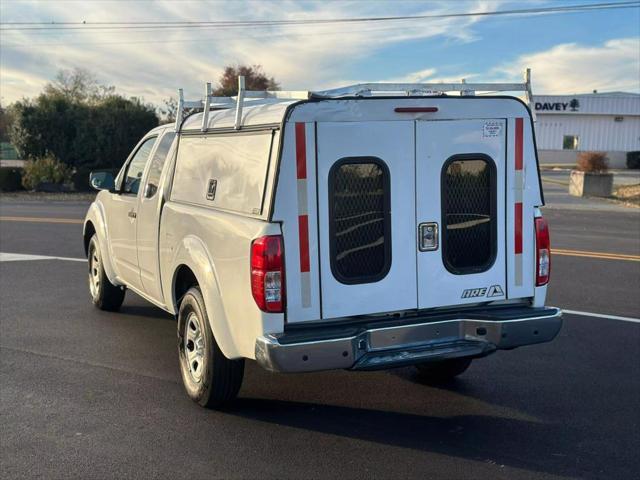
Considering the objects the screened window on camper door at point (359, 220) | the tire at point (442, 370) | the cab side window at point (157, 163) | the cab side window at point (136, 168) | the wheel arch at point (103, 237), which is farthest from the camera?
the wheel arch at point (103, 237)

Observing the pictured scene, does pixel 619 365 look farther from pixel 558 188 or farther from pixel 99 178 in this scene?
pixel 558 188

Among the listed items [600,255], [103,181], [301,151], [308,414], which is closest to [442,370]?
[308,414]

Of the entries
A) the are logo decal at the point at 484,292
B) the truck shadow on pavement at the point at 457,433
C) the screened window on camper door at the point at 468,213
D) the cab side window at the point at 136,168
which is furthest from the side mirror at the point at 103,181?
the are logo decal at the point at 484,292

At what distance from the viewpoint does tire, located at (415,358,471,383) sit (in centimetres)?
534

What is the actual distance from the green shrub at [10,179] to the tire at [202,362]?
2798 cm

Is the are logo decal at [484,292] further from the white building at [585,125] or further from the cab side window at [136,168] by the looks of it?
the white building at [585,125]

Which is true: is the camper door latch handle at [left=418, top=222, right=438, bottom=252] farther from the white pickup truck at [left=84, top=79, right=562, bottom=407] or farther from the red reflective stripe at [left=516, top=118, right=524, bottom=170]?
the red reflective stripe at [left=516, top=118, right=524, bottom=170]

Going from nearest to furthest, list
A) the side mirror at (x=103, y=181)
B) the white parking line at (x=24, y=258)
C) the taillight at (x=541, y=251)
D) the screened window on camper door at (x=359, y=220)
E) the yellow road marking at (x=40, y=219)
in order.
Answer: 1. the screened window on camper door at (x=359, y=220)
2. the taillight at (x=541, y=251)
3. the side mirror at (x=103, y=181)
4. the white parking line at (x=24, y=258)
5. the yellow road marking at (x=40, y=219)

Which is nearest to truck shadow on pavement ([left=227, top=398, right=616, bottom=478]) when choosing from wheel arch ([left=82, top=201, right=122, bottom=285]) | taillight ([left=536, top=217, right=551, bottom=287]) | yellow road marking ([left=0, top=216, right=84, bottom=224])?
taillight ([left=536, top=217, right=551, bottom=287])

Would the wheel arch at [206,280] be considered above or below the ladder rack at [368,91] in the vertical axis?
below

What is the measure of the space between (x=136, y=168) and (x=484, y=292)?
364 centimetres

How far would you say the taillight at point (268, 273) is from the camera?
3.99m

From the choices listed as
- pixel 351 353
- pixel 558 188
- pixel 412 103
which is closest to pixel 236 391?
pixel 351 353

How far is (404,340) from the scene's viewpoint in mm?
4277
